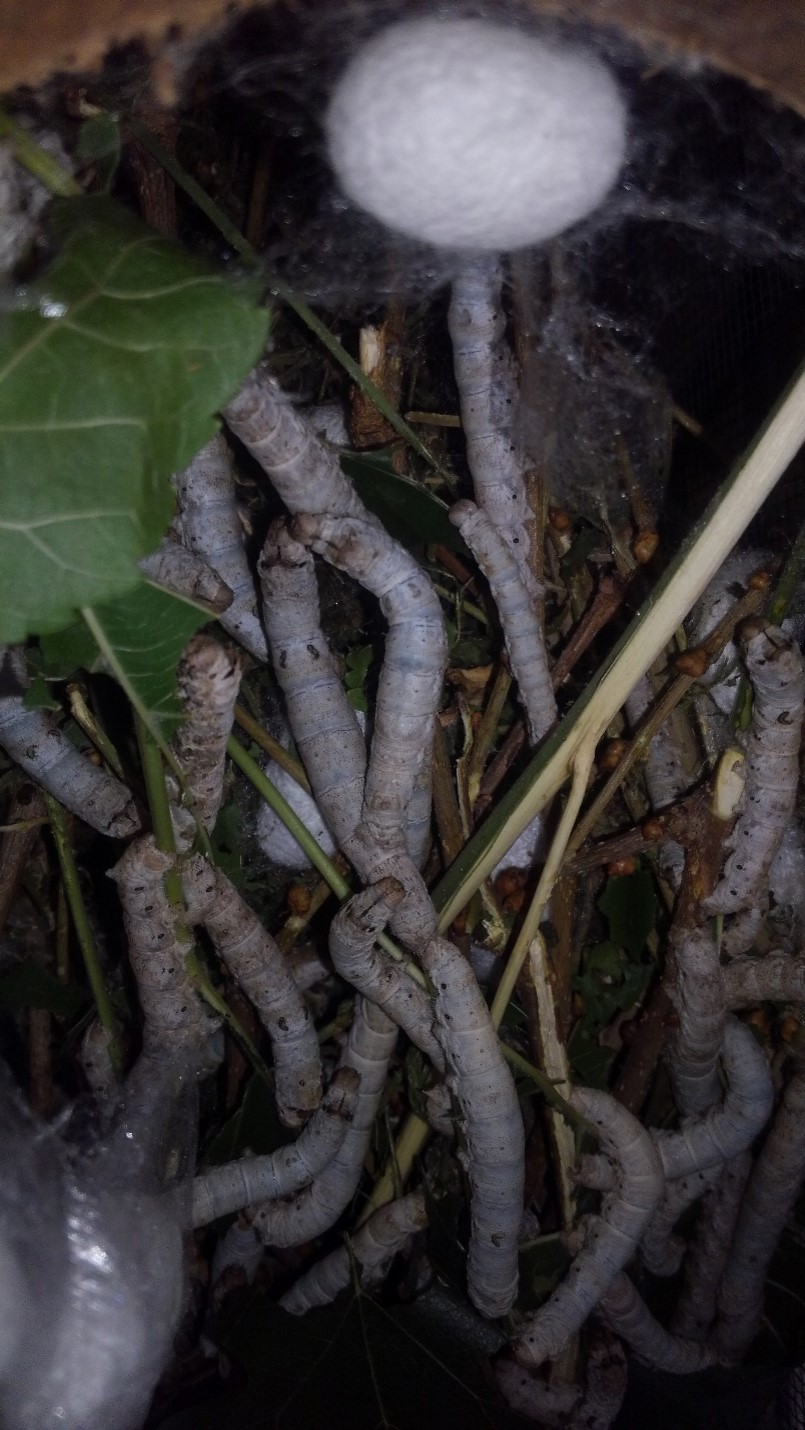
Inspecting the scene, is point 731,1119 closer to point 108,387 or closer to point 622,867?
point 622,867

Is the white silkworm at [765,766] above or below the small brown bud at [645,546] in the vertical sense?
below

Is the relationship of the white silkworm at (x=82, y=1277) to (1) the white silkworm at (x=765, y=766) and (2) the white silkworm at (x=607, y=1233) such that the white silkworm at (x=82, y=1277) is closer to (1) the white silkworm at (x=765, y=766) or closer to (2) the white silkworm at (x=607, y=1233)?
(2) the white silkworm at (x=607, y=1233)

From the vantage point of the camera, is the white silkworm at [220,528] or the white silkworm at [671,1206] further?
the white silkworm at [671,1206]

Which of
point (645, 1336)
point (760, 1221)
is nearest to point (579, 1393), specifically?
point (645, 1336)

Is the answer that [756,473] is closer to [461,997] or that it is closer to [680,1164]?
[461,997]

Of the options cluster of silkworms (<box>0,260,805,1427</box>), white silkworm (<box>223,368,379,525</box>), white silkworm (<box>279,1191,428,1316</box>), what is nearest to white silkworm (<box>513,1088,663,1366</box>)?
cluster of silkworms (<box>0,260,805,1427</box>)

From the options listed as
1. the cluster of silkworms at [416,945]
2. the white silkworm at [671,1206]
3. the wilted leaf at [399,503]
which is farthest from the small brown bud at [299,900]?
the white silkworm at [671,1206]

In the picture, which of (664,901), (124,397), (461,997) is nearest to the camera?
(124,397)

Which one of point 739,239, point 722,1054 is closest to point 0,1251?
point 722,1054
